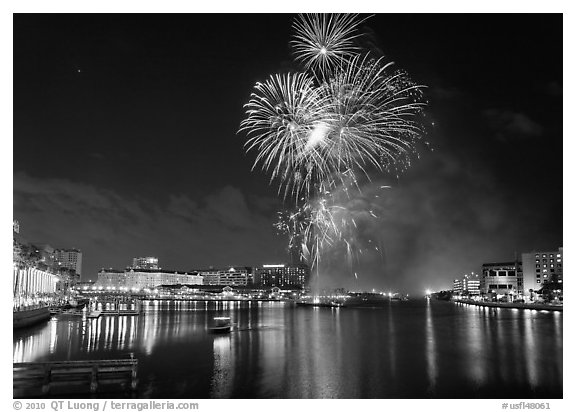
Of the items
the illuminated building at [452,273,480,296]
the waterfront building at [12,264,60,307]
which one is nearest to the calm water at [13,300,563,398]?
the waterfront building at [12,264,60,307]

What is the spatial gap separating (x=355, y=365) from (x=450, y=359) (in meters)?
5.03

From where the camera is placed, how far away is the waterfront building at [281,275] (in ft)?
586

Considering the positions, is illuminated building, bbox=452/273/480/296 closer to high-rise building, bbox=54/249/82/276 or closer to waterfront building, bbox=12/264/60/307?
waterfront building, bbox=12/264/60/307

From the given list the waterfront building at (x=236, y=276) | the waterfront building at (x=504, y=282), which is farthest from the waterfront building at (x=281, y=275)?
the waterfront building at (x=504, y=282)

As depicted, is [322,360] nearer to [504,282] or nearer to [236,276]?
[504,282]

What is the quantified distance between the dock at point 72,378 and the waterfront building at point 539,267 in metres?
84.2

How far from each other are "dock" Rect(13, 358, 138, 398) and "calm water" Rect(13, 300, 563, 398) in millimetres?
789

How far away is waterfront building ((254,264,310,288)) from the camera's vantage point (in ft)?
586

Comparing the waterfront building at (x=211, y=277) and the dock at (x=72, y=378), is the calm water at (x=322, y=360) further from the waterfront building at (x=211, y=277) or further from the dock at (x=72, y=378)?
the waterfront building at (x=211, y=277)

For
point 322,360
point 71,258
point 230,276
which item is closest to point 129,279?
point 71,258

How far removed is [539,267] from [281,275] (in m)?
109
